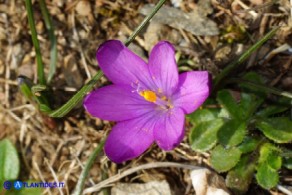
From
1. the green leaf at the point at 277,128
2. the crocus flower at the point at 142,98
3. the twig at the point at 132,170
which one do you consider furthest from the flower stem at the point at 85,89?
the green leaf at the point at 277,128

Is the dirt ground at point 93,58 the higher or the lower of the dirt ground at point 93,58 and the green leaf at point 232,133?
the higher

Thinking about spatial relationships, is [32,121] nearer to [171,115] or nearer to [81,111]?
[81,111]

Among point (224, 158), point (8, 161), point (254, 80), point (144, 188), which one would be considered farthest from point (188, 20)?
point (8, 161)

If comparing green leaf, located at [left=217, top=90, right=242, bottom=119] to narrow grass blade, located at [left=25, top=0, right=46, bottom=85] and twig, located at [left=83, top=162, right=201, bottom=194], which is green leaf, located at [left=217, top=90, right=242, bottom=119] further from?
narrow grass blade, located at [left=25, top=0, right=46, bottom=85]

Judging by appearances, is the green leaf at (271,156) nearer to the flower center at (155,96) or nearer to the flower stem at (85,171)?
the flower center at (155,96)

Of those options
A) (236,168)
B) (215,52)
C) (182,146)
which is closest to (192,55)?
(215,52)

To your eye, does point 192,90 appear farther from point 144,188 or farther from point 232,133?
point 144,188

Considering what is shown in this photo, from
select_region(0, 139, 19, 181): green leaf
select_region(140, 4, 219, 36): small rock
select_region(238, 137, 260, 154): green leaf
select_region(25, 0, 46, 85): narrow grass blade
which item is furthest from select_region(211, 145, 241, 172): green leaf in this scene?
select_region(0, 139, 19, 181): green leaf
